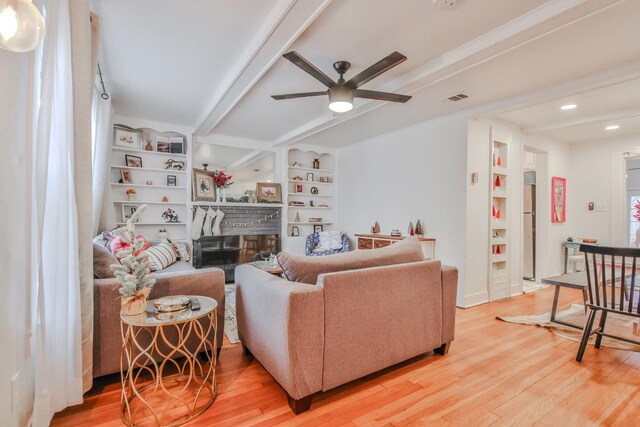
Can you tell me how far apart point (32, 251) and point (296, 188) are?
4.62 metres

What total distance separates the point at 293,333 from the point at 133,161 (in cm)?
413

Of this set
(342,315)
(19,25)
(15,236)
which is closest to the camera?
(19,25)

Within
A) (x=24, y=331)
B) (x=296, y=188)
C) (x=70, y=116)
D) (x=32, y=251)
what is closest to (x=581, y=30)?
(x=70, y=116)

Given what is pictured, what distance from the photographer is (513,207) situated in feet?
14.0

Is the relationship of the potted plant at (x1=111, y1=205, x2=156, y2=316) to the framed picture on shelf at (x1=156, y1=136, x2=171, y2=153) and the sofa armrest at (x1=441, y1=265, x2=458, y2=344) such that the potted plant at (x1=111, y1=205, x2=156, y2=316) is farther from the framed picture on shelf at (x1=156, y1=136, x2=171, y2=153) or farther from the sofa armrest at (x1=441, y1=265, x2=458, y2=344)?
the framed picture on shelf at (x1=156, y1=136, x2=171, y2=153)

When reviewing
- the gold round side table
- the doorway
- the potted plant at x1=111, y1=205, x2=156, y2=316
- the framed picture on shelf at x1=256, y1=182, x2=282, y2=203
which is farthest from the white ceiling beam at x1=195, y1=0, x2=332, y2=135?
the doorway

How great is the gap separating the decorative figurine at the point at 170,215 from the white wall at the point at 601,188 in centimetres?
674

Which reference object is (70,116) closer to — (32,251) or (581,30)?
(32,251)

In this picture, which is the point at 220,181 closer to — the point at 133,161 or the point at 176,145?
the point at 176,145

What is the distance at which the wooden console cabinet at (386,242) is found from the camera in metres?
4.01

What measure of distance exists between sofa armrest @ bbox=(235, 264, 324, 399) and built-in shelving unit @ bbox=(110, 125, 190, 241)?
138 inches

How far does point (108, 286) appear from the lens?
6.04 feet

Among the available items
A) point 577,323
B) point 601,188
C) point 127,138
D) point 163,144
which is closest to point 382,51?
point 577,323

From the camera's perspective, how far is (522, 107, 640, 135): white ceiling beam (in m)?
3.56
